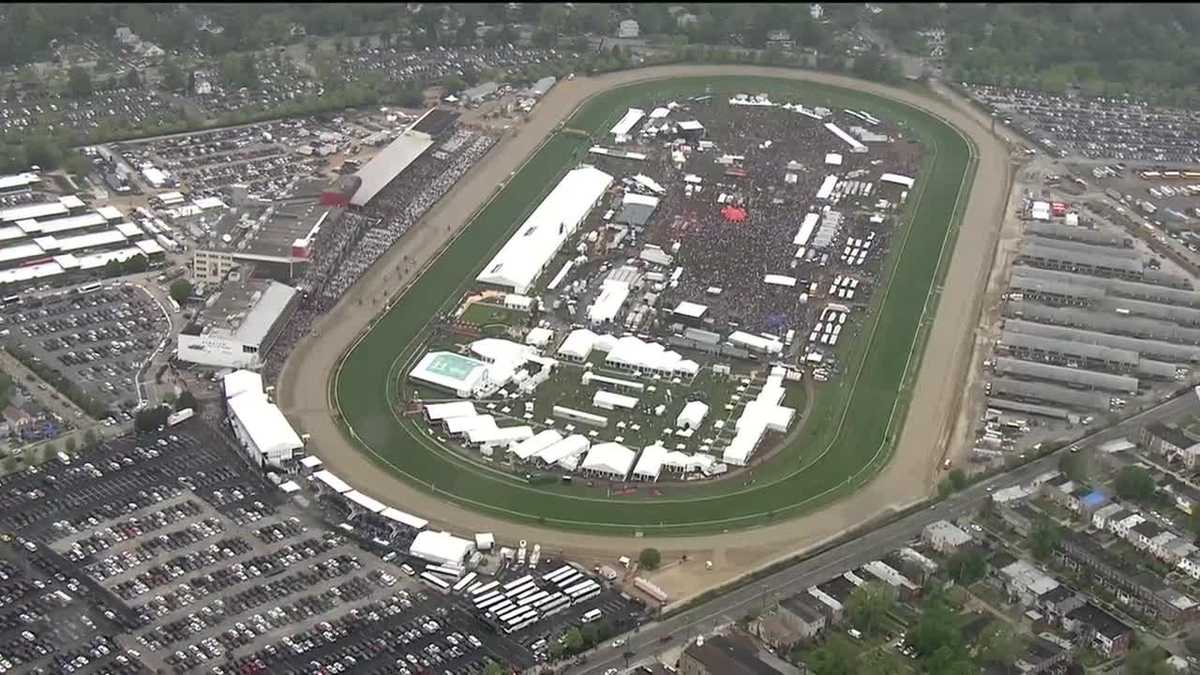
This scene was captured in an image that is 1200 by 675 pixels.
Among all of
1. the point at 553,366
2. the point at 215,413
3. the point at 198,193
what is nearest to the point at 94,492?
the point at 215,413

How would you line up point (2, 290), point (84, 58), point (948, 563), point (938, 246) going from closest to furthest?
point (948, 563) → point (2, 290) → point (938, 246) → point (84, 58)

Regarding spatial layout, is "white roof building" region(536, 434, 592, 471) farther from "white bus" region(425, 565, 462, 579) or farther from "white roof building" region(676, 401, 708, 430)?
"white bus" region(425, 565, 462, 579)

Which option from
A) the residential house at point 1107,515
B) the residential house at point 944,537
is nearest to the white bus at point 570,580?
the residential house at point 944,537

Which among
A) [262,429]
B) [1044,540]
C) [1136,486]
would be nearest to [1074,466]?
[1136,486]

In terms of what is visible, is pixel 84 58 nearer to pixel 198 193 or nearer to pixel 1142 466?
pixel 198 193

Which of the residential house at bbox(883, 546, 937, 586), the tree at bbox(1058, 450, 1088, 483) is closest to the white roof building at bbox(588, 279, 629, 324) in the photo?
the residential house at bbox(883, 546, 937, 586)
